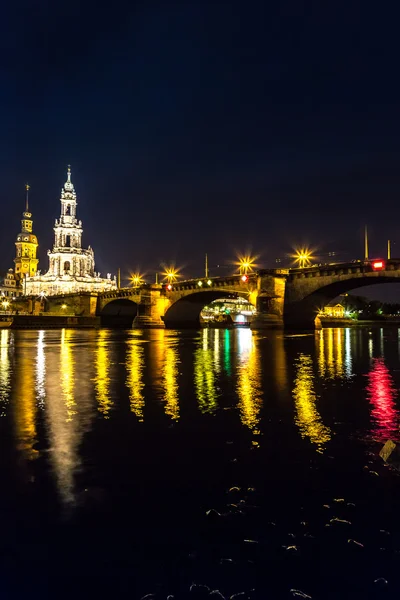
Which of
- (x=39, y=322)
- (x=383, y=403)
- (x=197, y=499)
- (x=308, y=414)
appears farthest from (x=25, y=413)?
(x=39, y=322)

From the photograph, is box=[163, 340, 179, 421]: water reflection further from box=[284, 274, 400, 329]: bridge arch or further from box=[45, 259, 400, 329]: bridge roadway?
box=[284, 274, 400, 329]: bridge arch

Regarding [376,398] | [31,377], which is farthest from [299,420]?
[31,377]

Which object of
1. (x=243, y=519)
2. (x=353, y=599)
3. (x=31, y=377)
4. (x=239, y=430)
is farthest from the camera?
→ (x=31, y=377)

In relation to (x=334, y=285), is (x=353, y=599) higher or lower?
lower

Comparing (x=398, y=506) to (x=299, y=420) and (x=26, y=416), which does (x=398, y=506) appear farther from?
(x=26, y=416)

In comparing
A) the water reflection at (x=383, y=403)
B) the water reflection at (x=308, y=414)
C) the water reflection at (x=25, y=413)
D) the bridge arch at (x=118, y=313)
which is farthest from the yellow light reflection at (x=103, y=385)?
the bridge arch at (x=118, y=313)

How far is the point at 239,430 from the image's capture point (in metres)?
8.90

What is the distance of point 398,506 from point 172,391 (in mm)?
8938

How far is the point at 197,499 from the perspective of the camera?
18.1ft

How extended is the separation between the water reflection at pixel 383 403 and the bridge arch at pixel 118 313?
335ft

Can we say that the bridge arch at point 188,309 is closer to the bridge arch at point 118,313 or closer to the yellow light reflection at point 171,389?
the bridge arch at point 118,313

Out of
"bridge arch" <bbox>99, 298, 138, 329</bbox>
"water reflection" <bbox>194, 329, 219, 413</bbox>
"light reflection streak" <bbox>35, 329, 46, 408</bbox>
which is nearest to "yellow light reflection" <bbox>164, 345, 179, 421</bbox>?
"water reflection" <bbox>194, 329, 219, 413</bbox>

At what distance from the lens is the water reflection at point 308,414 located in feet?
27.3

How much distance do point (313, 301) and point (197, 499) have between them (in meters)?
64.3
